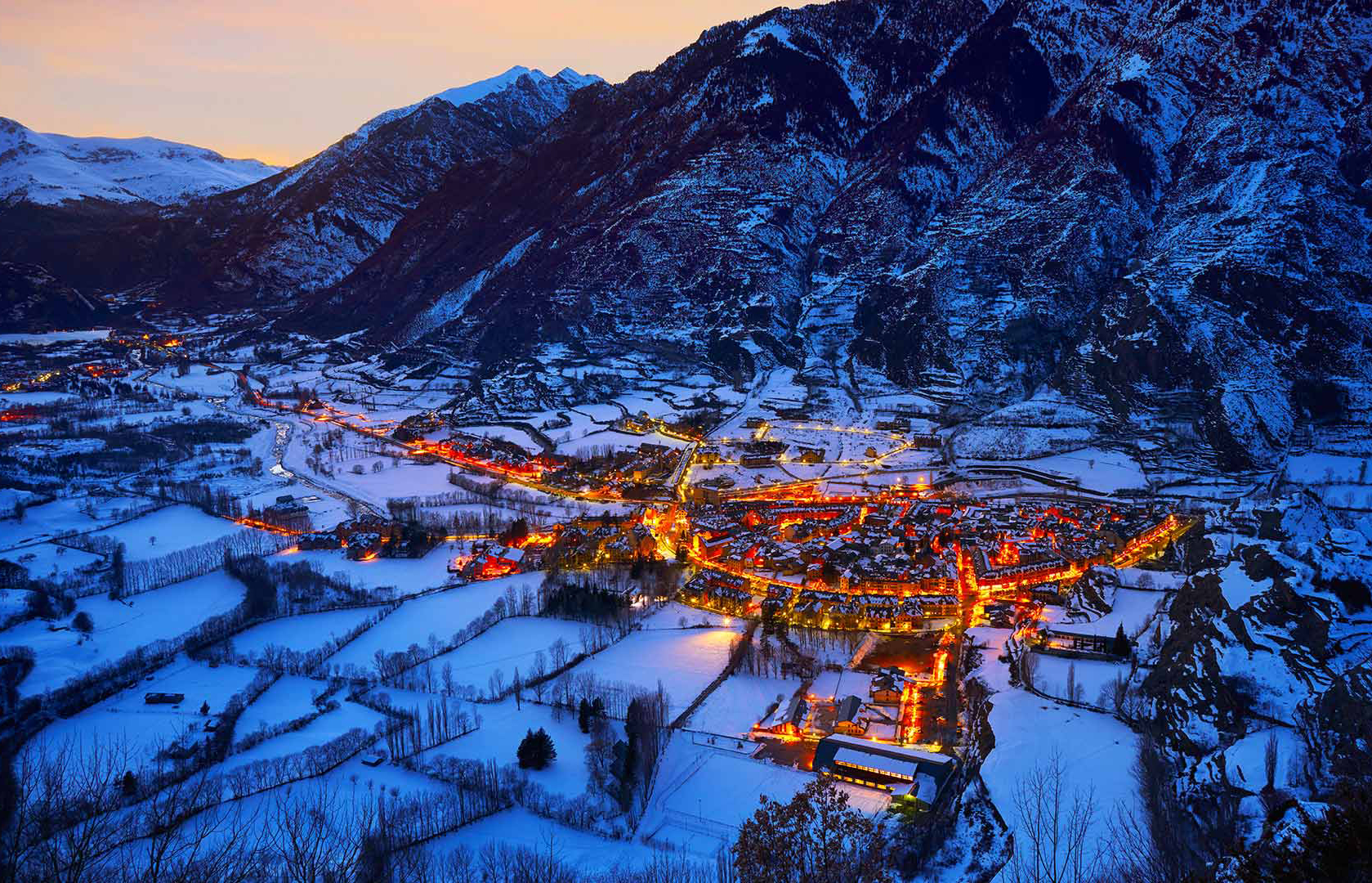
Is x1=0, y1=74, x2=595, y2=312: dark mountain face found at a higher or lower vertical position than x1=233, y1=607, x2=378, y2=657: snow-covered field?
higher

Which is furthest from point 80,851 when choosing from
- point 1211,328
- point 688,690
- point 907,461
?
point 1211,328

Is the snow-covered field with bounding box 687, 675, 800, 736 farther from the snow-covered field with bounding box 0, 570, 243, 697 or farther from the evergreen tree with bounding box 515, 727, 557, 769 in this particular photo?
the snow-covered field with bounding box 0, 570, 243, 697

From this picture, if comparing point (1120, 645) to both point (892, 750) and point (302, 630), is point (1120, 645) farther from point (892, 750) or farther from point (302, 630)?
point (302, 630)

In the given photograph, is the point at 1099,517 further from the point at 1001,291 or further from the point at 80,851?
the point at 80,851

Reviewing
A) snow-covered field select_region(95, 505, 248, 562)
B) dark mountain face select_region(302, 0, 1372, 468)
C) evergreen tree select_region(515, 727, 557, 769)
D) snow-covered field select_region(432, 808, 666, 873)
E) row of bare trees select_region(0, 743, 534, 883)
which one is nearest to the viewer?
row of bare trees select_region(0, 743, 534, 883)

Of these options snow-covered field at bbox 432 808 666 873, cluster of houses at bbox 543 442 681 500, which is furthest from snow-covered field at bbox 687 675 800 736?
cluster of houses at bbox 543 442 681 500
